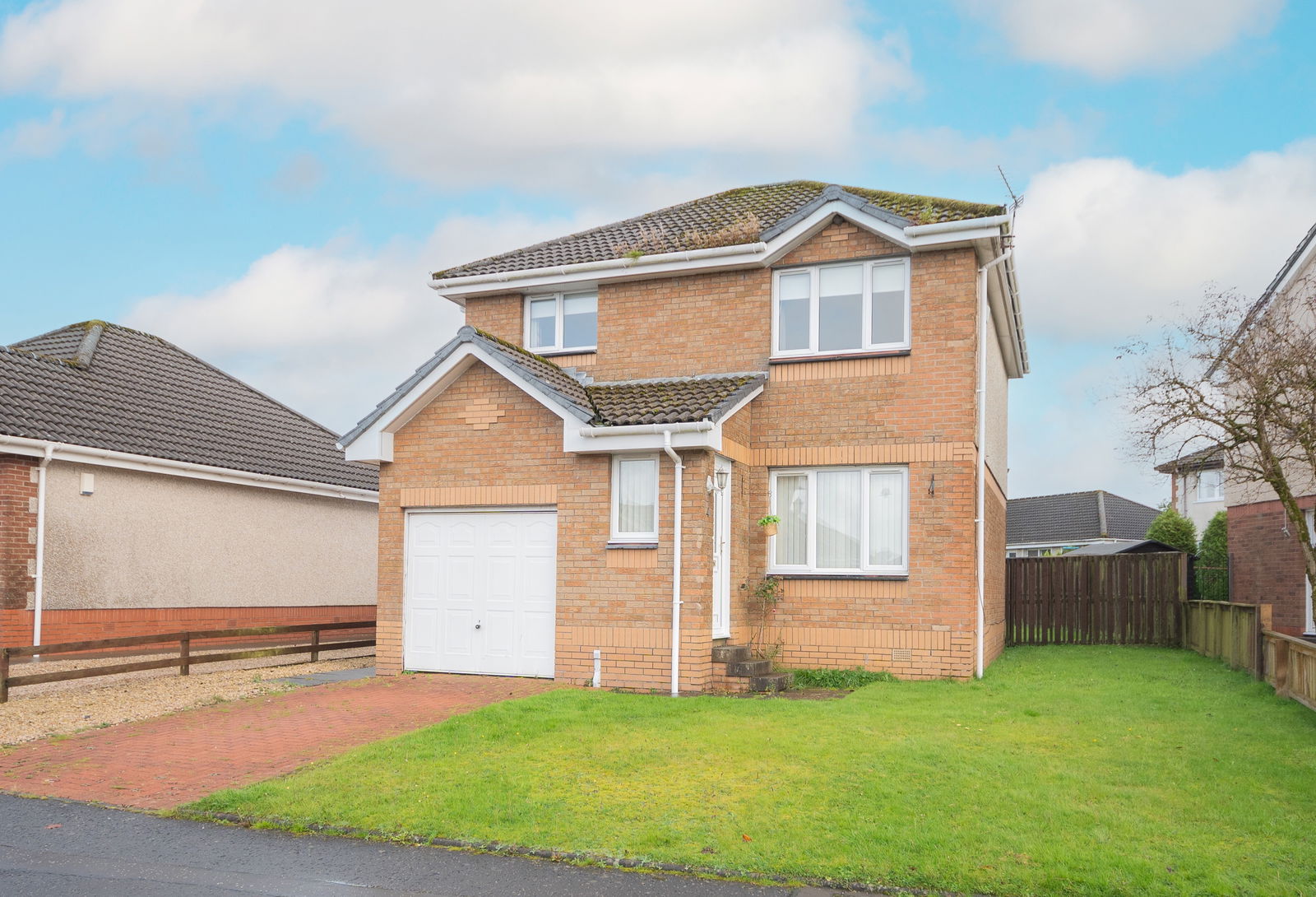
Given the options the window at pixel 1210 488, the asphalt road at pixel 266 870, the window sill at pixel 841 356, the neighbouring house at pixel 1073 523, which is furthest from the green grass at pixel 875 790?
the neighbouring house at pixel 1073 523

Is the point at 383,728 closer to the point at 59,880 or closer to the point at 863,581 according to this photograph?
the point at 59,880

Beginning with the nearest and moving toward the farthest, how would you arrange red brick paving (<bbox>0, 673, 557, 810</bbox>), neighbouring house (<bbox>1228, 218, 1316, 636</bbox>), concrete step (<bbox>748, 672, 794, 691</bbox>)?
1. red brick paving (<bbox>0, 673, 557, 810</bbox>)
2. concrete step (<bbox>748, 672, 794, 691</bbox>)
3. neighbouring house (<bbox>1228, 218, 1316, 636</bbox>)

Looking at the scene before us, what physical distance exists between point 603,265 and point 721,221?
222cm

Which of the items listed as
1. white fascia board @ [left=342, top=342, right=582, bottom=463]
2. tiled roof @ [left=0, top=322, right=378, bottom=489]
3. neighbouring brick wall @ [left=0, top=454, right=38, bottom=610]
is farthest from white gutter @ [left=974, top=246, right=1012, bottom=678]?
neighbouring brick wall @ [left=0, top=454, right=38, bottom=610]

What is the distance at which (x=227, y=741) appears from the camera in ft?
34.5

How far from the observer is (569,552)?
13.9 metres

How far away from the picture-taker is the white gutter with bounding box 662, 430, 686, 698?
1298cm

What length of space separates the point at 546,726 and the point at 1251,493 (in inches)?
615

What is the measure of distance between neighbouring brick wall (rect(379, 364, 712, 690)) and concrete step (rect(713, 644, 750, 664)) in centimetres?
20

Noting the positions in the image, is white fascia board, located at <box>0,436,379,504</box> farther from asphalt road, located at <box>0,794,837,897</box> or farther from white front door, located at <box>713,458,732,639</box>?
white front door, located at <box>713,458,732,639</box>

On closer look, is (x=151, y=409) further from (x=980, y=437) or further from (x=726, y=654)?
(x=980, y=437)

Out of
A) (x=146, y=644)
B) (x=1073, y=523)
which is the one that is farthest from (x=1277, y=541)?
(x=1073, y=523)

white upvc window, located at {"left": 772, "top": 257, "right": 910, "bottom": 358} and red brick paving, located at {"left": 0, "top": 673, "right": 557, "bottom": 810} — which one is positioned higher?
white upvc window, located at {"left": 772, "top": 257, "right": 910, "bottom": 358}

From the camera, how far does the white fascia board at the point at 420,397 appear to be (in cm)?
1416
